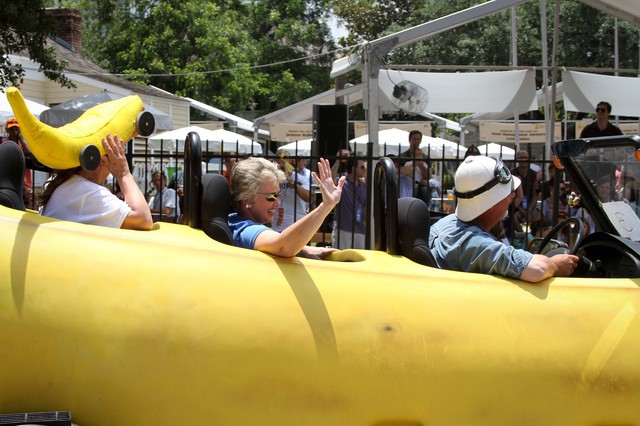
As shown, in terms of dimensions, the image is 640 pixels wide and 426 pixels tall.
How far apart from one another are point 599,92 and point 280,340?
7686 millimetres

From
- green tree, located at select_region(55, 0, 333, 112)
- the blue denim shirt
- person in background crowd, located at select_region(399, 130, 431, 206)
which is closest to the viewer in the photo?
the blue denim shirt

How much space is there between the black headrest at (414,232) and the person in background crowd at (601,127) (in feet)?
17.7

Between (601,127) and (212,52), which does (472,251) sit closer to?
(601,127)

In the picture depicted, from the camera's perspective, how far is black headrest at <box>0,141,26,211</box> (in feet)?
9.85

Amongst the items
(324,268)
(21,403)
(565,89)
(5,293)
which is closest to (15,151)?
(5,293)

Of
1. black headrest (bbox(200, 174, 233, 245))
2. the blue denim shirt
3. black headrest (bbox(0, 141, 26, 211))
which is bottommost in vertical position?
the blue denim shirt

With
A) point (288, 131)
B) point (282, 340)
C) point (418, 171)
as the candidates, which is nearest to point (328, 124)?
point (418, 171)

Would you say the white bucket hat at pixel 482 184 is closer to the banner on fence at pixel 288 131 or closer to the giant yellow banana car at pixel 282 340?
the giant yellow banana car at pixel 282 340

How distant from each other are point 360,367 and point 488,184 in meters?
1.03

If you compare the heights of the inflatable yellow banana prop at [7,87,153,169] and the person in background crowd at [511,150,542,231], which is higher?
the inflatable yellow banana prop at [7,87,153,169]

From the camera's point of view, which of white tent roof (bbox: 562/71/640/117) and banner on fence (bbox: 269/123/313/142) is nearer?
white tent roof (bbox: 562/71/640/117)

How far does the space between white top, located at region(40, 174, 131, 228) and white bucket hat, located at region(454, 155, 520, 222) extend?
1.37 meters

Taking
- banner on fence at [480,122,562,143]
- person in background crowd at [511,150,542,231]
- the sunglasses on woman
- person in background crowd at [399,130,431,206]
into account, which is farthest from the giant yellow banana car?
banner on fence at [480,122,562,143]

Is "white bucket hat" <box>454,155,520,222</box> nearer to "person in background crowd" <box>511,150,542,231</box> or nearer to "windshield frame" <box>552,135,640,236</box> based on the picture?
"windshield frame" <box>552,135,640,236</box>
